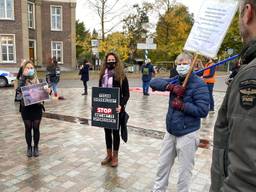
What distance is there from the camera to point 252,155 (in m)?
1.29

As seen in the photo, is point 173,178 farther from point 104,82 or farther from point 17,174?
point 17,174

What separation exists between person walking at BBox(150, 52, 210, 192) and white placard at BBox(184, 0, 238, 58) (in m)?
0.44

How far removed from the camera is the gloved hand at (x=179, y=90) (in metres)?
3.61

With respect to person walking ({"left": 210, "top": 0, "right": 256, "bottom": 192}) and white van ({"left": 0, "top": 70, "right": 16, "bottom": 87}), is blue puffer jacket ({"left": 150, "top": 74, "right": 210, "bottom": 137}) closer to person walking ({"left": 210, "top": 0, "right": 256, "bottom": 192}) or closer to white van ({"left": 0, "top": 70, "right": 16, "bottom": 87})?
person walking ({"left": 210, "top": 0, "right": 256, "bottom": 192})

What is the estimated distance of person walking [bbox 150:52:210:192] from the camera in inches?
142

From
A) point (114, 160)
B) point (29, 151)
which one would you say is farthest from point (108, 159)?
point (29, 151)

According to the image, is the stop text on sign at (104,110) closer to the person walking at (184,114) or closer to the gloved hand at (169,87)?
the person walking at (184,114)

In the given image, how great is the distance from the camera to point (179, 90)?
3.61 metres

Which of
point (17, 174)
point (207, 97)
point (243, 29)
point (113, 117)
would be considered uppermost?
point (243, 29)

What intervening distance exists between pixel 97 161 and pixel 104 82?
4.76ft

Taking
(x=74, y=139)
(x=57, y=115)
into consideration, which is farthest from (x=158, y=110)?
(x=74, y=139)

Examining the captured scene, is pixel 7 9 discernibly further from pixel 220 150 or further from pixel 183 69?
pixel 220 150

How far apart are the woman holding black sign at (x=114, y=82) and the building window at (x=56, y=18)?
3171 cm

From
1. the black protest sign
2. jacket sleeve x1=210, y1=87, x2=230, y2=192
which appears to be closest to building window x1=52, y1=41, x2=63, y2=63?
the black protest sign
